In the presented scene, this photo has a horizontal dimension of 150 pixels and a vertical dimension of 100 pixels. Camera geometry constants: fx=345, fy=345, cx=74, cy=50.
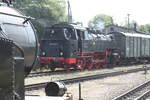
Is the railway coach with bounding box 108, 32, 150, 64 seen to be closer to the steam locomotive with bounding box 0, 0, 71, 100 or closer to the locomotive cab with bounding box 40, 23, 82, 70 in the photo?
the locomotive cab with bounding box 40, 23, 82, 70

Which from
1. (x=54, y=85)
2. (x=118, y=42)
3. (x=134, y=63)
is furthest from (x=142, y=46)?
(x=54, y=85)

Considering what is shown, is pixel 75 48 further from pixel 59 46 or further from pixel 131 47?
pixel 131 47

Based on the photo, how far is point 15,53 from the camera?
3.06 meters

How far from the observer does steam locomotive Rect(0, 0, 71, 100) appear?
277cm

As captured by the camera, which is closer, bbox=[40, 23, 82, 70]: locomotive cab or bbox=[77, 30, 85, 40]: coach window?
bbox=[40, 23, 82, 70]: locomotive cab

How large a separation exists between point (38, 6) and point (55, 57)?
20079 millimetres

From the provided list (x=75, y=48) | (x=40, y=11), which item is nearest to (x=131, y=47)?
(x=40, y=11)

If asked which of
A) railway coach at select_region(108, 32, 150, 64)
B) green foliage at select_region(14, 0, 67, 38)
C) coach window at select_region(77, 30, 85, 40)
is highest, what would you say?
green foliage at select_region(14, 0, 67, 38)

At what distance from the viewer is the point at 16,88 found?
292 centimetres

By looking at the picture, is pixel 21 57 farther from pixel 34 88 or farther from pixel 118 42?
pixel 118 42

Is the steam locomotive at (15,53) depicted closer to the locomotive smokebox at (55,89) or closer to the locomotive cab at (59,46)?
the locomotive smokebox at (55,89)

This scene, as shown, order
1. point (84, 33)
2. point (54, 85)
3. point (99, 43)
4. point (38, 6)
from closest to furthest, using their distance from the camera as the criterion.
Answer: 1. point (54, 85)
2. point (84, 33)
3. point (99, 43)
4. point (38, 6)

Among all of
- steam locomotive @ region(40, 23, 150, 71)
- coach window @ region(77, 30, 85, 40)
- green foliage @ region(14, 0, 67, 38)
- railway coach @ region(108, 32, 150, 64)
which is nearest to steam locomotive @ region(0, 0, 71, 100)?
steam locomotive @ region(40, 23, 150, 71)

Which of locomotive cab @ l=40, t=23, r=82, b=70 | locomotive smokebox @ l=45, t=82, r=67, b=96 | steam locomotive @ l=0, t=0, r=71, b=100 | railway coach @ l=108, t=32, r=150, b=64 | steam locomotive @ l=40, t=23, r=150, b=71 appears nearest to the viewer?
steam locomotive @ l=0, t=0, r=71, b=100
